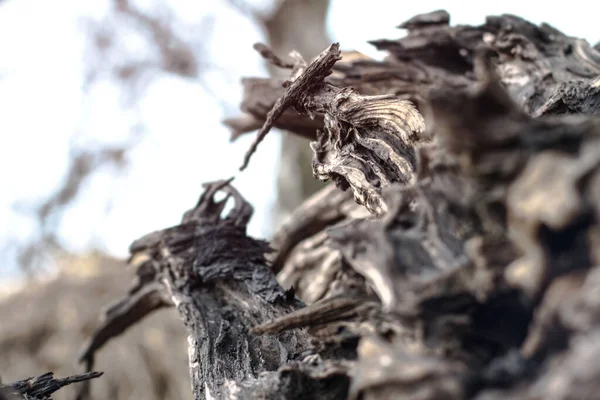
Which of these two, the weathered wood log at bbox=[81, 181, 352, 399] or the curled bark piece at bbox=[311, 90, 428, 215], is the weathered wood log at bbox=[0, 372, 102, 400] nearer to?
the weathered wood log at bbox=[81, 181, 352, 399]

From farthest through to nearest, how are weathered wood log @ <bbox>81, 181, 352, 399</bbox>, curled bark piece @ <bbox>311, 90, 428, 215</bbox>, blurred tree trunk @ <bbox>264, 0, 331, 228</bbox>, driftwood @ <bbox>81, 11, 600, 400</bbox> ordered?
blurred tree trunk @ <bbox>264, 0, 331, 228</bbox>
curled bark piece @ <bbox>311, 90, 428, 215</bbox>
weathered wood log @ <bbox>81, 181, 352, 399</bbox>
driftwood @ <bbox>81, 11, 600, 400</bbox>

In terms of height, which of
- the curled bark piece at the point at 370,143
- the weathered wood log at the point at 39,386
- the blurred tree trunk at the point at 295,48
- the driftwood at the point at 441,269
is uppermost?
the blurred tree trunk at the point at 295,48

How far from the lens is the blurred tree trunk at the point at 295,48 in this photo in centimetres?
265

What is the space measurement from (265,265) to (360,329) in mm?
353

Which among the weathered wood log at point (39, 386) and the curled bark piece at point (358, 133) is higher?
the curled bark piece at point (358, 133)

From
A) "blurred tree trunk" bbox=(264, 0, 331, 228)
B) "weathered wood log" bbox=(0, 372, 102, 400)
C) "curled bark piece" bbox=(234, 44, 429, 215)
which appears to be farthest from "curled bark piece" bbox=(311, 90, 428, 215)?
"blurred tree trunk" bbox=(264, 0, 331, 228)

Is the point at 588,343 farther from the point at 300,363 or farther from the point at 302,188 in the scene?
the point at 302,188

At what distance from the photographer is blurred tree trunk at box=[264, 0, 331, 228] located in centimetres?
265

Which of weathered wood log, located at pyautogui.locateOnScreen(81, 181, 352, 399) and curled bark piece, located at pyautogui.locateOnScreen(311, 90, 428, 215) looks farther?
curled bark piece, located at pyautogui.locateOnScreen(311, 90, 428, 215)

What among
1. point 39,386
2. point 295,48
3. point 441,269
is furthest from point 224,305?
point 295,48

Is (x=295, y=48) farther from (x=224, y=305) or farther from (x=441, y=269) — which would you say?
(x=441, y=269)

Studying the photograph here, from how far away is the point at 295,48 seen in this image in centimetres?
262

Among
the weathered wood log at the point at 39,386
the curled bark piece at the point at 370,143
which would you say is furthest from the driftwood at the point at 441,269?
the weathered wood log at the point at 39,386

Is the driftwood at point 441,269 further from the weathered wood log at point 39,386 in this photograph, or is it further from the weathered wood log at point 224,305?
the weathered wood log at point 39,386
